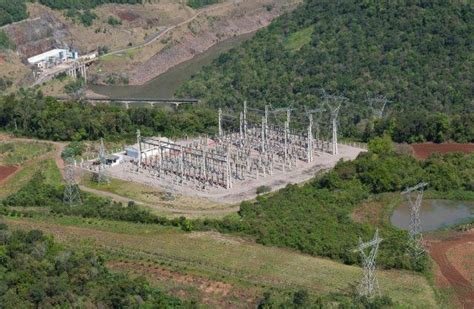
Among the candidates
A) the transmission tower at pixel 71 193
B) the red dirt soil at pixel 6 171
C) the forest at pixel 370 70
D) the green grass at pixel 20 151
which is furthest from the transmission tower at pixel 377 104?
the red dirt soil at pixel 6 171

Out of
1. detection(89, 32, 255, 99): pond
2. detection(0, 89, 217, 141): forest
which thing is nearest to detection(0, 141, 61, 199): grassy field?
detection(0, 89, 217, 141): forest

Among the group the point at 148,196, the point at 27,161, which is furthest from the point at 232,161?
the point at 27,161

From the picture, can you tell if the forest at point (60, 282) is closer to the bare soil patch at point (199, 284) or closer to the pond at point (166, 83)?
the bare soil patch at point (199, 284)

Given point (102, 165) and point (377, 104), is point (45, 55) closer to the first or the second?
point (377, 104)

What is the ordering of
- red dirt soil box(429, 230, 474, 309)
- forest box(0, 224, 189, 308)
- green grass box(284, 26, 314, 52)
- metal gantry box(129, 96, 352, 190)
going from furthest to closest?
green grass box(284, 26, 314, 52) < metal gantry box(129, 96, 352, 190) < red dirt soil box(429, 230, 474, 309) < forest box(0, 224, 189, 308)

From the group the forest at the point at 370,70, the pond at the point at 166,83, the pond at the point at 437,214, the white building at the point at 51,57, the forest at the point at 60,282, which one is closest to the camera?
the forest at the point at 60,282

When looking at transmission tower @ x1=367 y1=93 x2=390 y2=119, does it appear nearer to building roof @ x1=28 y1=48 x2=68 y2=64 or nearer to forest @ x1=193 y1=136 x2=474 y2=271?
forest @ x1=193 y1=136 x2=474 y2=271
